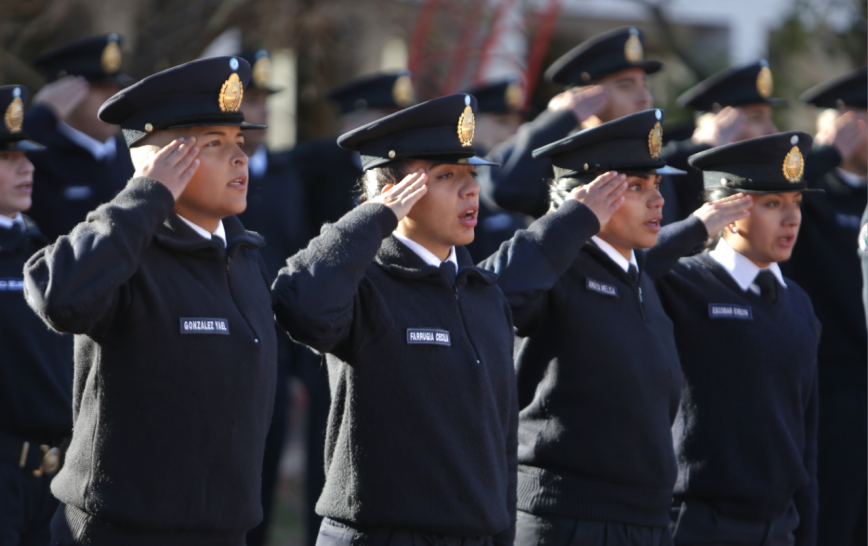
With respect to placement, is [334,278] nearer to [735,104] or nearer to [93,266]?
[93,266]

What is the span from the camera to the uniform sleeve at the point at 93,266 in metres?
2.87

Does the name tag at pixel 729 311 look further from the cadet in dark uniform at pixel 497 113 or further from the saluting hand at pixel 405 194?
the cadet in dark uniform at pixel 497 113

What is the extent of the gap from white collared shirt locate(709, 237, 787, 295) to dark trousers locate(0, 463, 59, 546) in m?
2.68

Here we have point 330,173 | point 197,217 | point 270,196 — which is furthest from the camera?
point 330,173

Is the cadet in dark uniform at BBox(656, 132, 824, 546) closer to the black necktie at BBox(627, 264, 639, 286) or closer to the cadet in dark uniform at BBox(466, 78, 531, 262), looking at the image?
the black necktie at BBox(627, 264, 639, 286)

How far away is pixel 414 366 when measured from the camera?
3.38 m

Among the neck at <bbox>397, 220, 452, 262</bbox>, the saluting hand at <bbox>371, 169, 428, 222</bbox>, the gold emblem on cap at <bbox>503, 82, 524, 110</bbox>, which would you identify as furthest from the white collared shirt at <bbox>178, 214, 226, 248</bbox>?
the gold emblem on cap at <bbox>503, 82, 524, 110</bbox>

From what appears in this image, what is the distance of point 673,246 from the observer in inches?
175

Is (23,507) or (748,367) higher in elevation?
(748,367)

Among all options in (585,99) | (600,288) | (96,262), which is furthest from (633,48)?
(96,262)

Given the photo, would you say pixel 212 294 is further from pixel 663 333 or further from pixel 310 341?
pixel 663 333

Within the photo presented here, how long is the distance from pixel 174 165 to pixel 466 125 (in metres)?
0.98

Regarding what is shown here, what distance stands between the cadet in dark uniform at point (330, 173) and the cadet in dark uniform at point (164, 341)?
2.70 m

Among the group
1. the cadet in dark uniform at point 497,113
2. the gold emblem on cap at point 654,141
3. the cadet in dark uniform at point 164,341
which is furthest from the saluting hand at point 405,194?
the cadet in dark uniform at point 497,113
